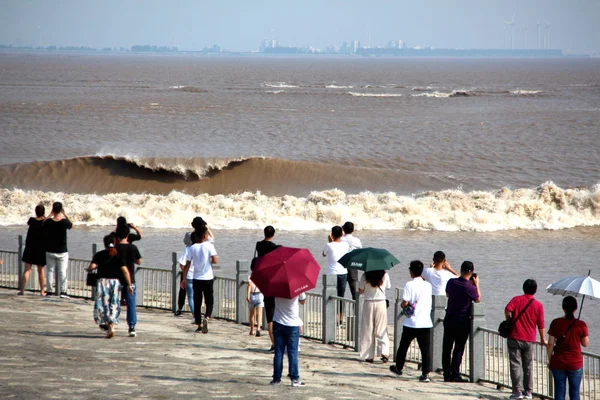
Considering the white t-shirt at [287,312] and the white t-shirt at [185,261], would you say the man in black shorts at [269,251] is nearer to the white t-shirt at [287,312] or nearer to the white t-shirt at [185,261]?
the white t-shirt at [185,261]

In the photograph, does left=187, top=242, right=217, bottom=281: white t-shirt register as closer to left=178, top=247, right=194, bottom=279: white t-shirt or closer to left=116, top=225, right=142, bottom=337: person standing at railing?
left=178, top=247, right=194, bottom=279: white t-shirt

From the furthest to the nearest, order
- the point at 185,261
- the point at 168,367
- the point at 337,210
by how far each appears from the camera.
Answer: the point at 337,210 → the point at 185,261 → the point at 168,367

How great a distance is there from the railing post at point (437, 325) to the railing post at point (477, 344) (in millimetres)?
516

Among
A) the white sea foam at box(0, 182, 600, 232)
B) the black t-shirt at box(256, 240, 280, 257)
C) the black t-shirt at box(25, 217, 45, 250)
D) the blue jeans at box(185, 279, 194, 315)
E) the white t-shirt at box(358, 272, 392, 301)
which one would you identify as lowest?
the white sea foam at box(0, 182, 600, 232)

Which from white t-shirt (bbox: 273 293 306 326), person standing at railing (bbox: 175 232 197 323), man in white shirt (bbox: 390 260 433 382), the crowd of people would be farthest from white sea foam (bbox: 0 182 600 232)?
white t-shirt (bbox: 273 293 306 326)

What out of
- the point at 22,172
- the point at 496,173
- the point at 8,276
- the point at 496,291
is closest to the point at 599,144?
the point at 496,173

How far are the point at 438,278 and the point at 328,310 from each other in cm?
174

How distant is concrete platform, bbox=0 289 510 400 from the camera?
8648 millimetres

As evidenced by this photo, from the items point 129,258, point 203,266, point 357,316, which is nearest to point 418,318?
point 357,316

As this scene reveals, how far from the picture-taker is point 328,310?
1207 cm

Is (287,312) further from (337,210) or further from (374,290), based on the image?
(337,210)

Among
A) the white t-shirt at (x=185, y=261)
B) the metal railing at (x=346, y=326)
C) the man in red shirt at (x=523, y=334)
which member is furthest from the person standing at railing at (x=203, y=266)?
the man in red shirt at (x=523, y=334)

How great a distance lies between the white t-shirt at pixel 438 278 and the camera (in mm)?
11180

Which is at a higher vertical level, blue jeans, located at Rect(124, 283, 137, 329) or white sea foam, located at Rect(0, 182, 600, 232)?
blue jeans, located at Rect(124, 283, 137, 329)
